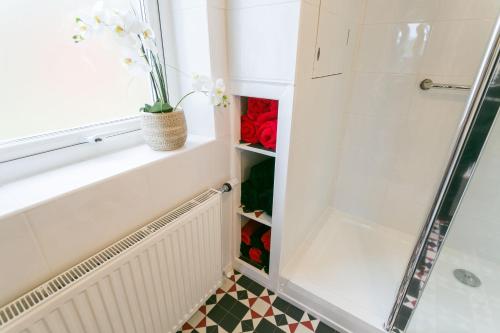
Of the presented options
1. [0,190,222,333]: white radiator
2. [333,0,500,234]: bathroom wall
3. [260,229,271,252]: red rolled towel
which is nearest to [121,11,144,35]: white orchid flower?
[0,190,222,333]: white radiator

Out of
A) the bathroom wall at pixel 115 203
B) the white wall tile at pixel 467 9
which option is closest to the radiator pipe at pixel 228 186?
the bathroom wall at pixel 115 203

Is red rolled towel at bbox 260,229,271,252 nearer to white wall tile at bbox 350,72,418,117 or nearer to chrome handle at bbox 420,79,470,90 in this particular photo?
white wall tile at bbox 350,72,418,117

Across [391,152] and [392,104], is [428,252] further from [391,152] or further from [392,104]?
[392,104]

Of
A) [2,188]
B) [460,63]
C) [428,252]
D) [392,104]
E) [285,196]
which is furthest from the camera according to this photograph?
[392,104]

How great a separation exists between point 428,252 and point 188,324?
3.75 ft

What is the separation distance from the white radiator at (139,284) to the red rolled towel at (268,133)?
1.10ft

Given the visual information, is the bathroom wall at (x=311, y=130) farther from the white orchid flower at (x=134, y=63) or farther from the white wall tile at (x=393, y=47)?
the white orchid flower at (x=134, y=63)

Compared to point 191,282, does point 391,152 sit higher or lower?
higher

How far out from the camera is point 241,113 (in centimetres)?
124

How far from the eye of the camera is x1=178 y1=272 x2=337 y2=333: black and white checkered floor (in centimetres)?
122

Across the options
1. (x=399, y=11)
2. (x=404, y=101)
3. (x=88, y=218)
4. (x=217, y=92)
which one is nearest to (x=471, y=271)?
(x=404, y=101)

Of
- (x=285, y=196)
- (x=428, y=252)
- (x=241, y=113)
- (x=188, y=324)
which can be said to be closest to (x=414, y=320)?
(x=428, y=252)

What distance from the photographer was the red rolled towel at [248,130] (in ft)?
3.95

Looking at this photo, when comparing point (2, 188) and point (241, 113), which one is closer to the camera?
point (2, 188)
